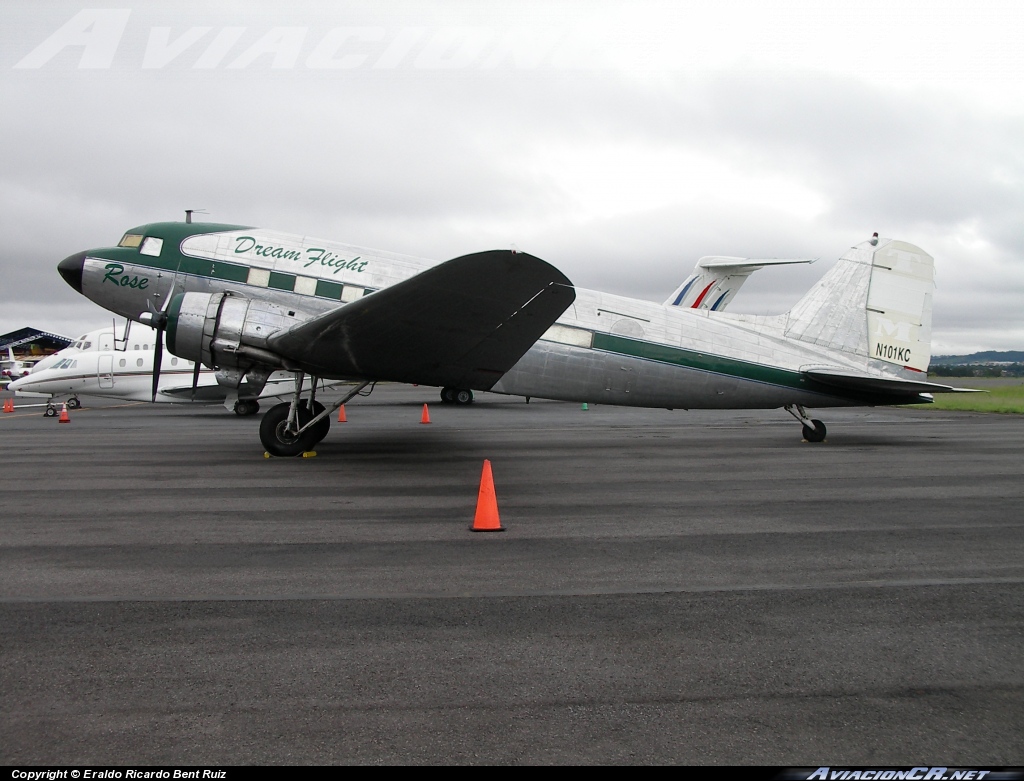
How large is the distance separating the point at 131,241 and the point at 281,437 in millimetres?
4766

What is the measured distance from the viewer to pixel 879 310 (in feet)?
50.8

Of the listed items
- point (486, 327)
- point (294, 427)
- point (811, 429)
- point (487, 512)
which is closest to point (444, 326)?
point (486, 327)

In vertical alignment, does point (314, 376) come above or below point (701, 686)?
above

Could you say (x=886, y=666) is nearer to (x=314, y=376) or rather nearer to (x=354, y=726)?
(x=354, y=726)

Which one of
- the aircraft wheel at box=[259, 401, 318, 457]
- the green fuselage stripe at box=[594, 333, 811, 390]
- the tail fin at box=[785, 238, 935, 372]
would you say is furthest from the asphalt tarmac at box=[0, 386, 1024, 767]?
the tail fin at box=[785, 238, 935, 372]

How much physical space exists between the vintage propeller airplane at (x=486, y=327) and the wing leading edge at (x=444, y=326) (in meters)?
0.03

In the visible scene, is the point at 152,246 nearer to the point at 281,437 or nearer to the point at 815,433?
the point at 281,437

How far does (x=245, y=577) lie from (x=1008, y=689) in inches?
200

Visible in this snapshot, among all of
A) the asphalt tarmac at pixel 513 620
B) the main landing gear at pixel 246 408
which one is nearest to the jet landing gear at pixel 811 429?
the asphalt tarmac at pixel 513 620

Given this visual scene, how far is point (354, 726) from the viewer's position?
3.24 meters

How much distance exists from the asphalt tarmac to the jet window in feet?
14.6

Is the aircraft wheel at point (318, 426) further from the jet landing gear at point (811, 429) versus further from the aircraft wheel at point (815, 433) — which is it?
the aircraft wheel at point (815, 433)

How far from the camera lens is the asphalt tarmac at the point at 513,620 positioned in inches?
125

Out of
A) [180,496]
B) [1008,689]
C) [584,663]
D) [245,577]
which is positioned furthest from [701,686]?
[180,496]
